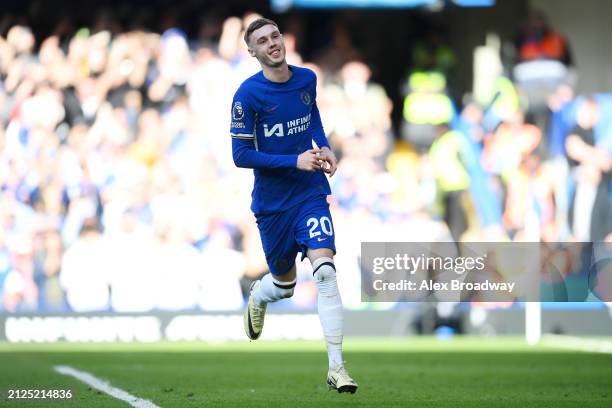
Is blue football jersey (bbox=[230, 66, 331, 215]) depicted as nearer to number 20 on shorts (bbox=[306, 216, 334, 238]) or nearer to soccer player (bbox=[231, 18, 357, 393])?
soccer player (bbox=[231, 18, 357, 393])

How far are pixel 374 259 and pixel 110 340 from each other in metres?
3.16

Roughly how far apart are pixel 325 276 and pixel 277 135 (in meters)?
0.88

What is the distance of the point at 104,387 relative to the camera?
874cm

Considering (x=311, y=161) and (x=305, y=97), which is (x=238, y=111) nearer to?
(x=305, y=97)

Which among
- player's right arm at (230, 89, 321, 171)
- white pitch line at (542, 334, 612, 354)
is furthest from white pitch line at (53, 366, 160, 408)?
white pitch line at (542, 334, 612, 354)

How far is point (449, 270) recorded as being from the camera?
12.1 metres

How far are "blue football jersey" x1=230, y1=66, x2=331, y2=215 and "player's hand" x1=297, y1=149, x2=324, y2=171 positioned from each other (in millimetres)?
97

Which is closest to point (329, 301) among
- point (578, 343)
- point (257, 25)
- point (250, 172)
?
point (257, 25)

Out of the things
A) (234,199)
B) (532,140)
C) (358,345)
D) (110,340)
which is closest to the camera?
(358,345)

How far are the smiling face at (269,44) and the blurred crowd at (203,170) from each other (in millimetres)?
8368

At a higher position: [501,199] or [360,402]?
[501,199]

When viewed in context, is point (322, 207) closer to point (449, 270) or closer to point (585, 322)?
point (449, 270)

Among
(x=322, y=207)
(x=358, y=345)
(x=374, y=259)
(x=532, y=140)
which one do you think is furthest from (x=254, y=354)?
(x=532, y=140)

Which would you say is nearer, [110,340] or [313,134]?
[313,134]
